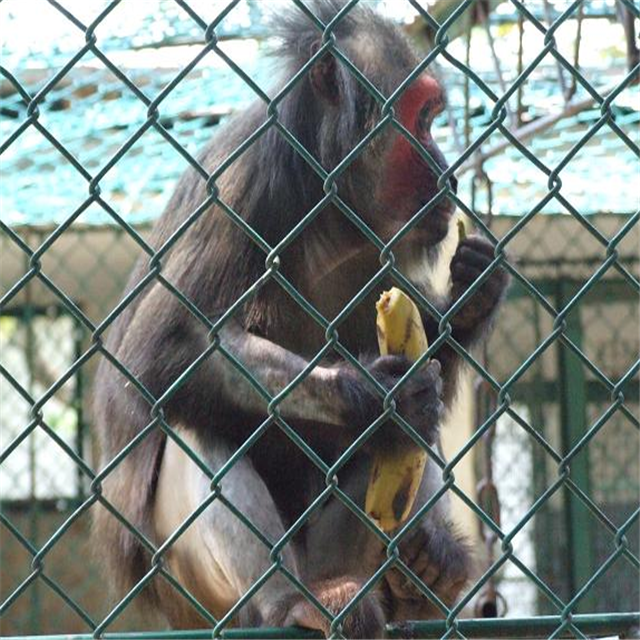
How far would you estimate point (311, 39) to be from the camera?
13.5 feet

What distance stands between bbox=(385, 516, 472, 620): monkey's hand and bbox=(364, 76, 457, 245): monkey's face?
88cm

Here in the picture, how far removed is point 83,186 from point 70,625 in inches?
153

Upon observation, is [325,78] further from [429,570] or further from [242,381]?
[429,570]

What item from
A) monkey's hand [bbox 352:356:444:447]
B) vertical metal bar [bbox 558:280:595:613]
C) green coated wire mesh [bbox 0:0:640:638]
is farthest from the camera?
vertical metal bar [bbox 558:280:595:613]

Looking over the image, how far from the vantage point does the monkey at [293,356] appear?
3695 millimetres

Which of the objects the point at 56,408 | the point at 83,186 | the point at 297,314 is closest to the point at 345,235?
the point at 297,314

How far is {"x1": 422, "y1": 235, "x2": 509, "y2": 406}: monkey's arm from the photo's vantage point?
394cm

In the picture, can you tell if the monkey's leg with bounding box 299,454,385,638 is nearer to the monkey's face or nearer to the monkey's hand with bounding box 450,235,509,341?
the monkey's hand with bounding box 450,235,509,341

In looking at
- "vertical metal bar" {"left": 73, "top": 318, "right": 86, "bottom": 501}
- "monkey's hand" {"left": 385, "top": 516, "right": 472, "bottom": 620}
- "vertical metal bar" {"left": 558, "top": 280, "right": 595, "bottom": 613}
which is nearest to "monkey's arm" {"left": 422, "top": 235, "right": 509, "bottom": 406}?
"monkey's hand" {"left": 385, "top": 516, "right": 472, "bottom": 620}

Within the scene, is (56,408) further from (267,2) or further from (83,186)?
Answer: (267,2)

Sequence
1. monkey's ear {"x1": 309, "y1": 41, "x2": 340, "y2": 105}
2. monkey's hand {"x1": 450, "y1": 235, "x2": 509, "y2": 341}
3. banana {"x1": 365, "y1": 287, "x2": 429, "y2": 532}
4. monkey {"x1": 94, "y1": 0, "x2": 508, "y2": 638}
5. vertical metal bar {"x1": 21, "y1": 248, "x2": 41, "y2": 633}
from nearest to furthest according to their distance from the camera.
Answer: banana {"x1": 365, "y1": 287, "x2": 429, "y2": 532}
monkey {"x1": 94, "y1": 0, "x2": 508, "y2": 638}
monkey's hand {"x1": 450, "y1": 235, "x2": 509, "y2": 341}
monkey's ear {"x1": 309, "y1": 41, "x2": 340, "y2": 105}
vertical metal bar {"x1": 21, "y1": 248, "x2": 41, "y2": 633}

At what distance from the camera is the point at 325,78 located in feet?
13.3

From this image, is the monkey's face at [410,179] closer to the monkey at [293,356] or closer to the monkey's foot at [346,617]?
the monkey at [293,356]

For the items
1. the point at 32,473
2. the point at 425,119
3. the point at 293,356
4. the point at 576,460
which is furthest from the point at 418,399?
the point at 32,473
